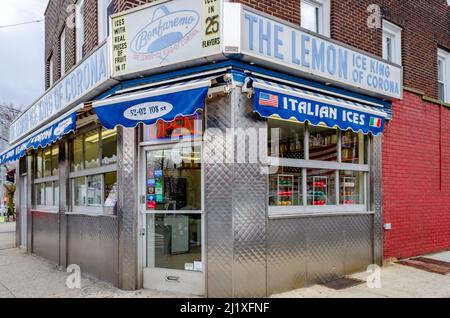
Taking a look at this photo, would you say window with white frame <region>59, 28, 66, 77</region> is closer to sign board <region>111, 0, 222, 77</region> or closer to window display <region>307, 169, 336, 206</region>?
sign board <region>111, 0, 222, 77</region>

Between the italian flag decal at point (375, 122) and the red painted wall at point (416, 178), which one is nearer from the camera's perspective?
the italian flag decal at point (375, 122)

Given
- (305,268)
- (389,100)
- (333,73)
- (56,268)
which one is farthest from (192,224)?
(389,100)

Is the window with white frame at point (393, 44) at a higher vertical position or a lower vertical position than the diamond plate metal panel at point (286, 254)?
higher

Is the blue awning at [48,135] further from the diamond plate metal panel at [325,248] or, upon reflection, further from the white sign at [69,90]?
the diamond plate metal panel at [325,248]

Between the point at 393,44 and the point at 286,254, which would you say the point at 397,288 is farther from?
the point at 393,44

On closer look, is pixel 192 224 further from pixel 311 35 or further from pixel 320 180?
pixel 311 35

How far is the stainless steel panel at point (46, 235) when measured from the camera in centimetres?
970

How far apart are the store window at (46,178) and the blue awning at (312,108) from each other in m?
6.31

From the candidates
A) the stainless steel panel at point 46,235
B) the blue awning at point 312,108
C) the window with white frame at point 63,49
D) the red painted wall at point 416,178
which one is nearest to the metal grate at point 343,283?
the red painted wall at point 416,178

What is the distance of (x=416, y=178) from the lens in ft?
30.9

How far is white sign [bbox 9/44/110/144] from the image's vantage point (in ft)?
23.7

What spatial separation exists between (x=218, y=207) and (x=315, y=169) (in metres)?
2.19

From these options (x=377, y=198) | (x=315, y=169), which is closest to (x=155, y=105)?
(x=315, y=169)
